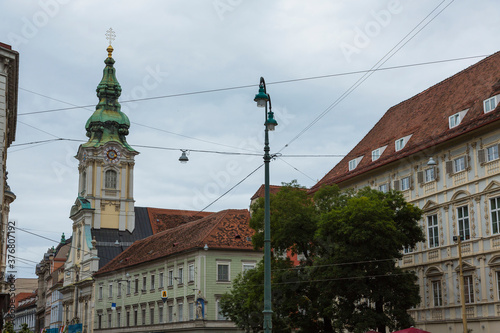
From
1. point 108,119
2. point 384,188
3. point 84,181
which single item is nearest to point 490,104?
point 384,188

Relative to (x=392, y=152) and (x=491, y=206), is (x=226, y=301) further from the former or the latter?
(x=491, y=206)

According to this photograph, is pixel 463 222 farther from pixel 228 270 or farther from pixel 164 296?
pixel 164 296

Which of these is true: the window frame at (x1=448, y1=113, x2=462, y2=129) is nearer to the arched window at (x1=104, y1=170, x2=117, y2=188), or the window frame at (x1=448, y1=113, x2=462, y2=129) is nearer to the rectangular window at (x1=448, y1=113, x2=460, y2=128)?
the rectangular window at (x1=448, y1=113, x2=460, y2=128)

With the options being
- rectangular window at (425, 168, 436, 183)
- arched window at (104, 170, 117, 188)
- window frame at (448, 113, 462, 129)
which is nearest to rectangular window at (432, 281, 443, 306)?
rectangular window at (425, 168, 436, 183)

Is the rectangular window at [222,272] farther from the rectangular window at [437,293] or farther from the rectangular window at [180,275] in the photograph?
the rectangular window at [437,293]

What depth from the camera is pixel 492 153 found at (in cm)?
3353

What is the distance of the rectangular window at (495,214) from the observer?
108ft

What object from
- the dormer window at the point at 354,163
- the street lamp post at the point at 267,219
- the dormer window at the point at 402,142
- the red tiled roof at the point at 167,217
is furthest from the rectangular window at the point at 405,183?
the red tiled roof at the point at 167,217

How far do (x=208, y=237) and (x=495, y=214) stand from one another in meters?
29.4

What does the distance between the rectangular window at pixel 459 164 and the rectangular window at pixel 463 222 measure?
1.85 meters

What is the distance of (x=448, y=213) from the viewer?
36.1 m

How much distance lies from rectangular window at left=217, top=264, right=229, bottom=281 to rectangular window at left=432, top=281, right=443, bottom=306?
81.4 feet

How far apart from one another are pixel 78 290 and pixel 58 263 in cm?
2851

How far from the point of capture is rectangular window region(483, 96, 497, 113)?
33.8 metres
